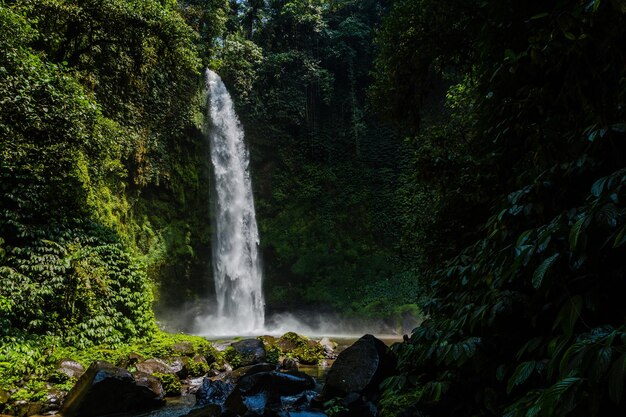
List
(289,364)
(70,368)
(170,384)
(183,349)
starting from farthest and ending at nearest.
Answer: (289,364), (183,349), (170,384), (70,368)

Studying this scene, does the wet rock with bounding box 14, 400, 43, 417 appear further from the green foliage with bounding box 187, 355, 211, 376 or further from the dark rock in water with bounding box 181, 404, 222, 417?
the green foliage with bounding box 187, 355, 211, 376

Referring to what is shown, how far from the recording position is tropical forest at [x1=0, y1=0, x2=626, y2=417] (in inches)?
69.4

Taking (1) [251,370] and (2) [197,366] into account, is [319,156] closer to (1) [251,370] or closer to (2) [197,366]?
(2) [197,366]

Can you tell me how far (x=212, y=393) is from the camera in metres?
6.62

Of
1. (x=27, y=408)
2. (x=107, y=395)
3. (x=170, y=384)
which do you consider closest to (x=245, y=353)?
(x=170, y=384)

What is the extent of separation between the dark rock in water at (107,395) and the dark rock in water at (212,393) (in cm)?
61

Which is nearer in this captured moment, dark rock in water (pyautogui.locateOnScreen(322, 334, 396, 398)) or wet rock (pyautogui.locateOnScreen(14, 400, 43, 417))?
Result: wet rock (pyautogui.locateOnScreen(14, 400, 43, 417))

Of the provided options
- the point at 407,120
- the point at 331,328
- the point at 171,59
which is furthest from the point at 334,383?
the point at 331,328

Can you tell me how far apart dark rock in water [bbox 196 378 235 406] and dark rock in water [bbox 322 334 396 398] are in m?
1.79

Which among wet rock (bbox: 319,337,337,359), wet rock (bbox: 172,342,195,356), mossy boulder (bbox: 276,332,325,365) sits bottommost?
wet rock (bbox: 319,337,337,359)

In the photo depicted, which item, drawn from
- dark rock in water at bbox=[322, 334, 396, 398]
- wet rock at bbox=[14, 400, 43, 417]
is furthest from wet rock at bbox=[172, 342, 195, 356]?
dark rock in water at bbox=[322, 334, 396, 398]

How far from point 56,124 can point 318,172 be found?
15.4 metres

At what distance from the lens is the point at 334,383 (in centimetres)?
616

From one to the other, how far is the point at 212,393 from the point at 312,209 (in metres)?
15.1
